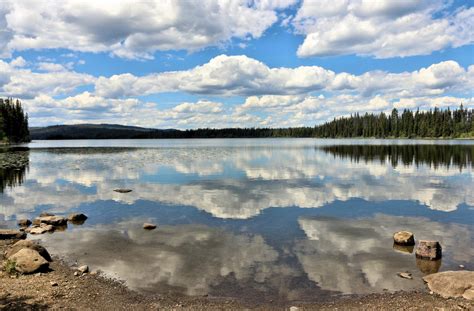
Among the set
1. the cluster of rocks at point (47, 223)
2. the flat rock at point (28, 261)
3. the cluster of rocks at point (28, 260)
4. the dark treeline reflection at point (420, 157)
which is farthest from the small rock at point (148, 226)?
the dark treeline reflection at point (420, 157)

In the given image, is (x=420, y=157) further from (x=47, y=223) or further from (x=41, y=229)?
(x=41, y=229)

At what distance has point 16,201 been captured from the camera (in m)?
32.4

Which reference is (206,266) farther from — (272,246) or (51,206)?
(51,206)

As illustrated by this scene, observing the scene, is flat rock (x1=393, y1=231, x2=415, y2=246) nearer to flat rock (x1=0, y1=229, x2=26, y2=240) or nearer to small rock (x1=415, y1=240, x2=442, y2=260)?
small rock (x1=415, y1=240, x2=442, y2=260)

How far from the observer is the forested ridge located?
5984 inches

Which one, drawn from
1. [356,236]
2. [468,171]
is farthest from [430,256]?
[468,171]

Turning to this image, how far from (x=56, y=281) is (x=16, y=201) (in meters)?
22.8

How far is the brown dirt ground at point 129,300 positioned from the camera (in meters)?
Answer: 11.9

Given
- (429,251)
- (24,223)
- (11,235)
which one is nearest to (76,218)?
(24,223)

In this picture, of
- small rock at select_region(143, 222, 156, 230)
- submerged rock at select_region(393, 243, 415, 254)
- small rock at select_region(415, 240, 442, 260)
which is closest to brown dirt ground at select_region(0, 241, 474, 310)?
small rock at select_region(415, 240, 442, 260)

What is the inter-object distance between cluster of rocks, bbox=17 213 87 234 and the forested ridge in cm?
14085

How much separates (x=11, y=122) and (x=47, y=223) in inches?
6495

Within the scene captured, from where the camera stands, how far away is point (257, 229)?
22281mm

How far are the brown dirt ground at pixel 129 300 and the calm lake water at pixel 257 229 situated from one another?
70 centimetres
